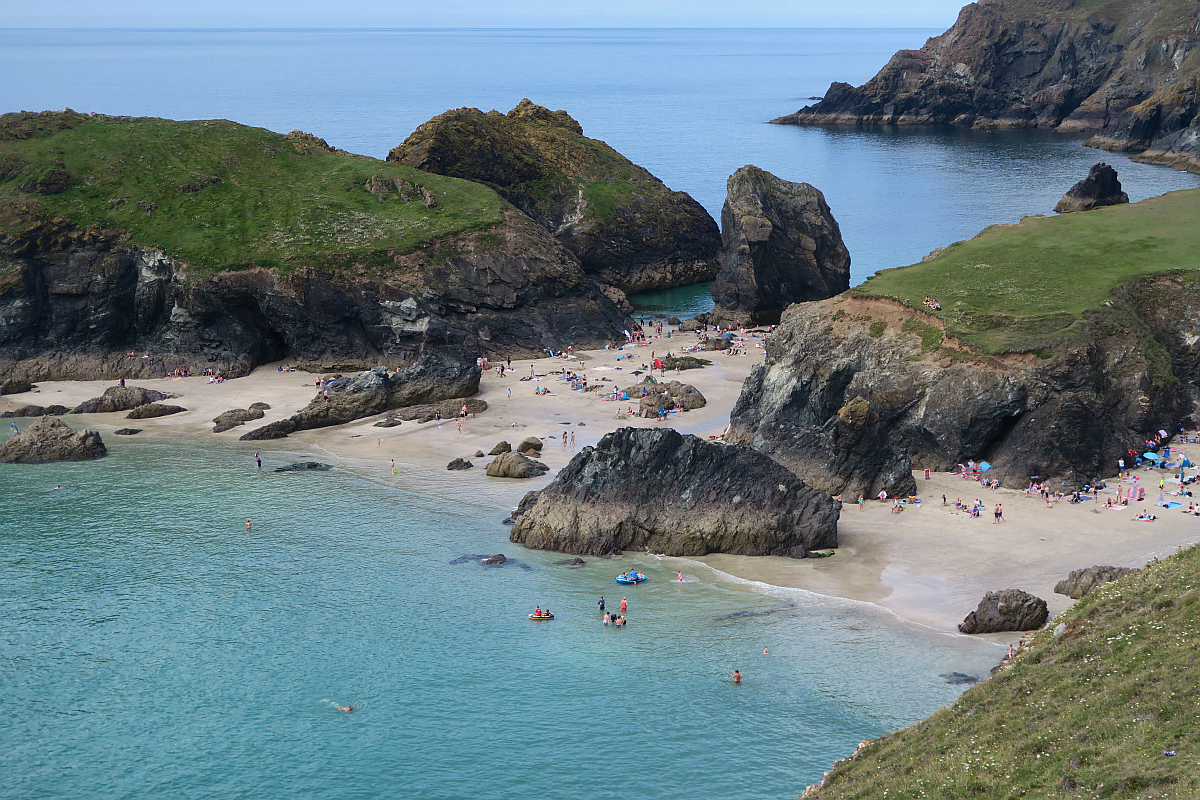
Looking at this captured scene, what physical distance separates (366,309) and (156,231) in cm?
2178

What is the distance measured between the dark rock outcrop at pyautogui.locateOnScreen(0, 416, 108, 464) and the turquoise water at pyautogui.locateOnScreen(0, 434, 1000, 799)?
10.6 metres

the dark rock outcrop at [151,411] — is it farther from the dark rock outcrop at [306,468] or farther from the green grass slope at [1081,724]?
the green grass slope at [1081,724]

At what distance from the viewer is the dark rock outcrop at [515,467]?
6406cm

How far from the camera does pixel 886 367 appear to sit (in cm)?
6406

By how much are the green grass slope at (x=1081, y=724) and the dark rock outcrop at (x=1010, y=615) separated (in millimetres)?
8630

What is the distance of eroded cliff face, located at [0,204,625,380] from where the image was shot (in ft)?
292

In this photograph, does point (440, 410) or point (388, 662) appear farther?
point (440, 410)

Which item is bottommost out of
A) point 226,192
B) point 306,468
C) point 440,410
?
point 306,468

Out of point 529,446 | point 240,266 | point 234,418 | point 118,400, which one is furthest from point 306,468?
point 240,266

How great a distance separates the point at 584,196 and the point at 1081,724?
105m

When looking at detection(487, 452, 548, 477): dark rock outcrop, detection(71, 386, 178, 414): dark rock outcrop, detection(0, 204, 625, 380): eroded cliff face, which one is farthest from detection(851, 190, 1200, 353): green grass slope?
detection(71, 386, 178, 414): dark rock outcrop

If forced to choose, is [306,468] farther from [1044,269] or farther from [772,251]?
[772,251]

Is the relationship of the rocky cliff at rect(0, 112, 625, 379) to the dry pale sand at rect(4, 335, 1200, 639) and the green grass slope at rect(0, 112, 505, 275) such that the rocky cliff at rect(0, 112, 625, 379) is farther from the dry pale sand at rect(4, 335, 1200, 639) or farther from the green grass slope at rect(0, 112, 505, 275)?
the dry pale sand at rect(4, 335, 1200, 639)

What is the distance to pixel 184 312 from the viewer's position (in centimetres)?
9031
